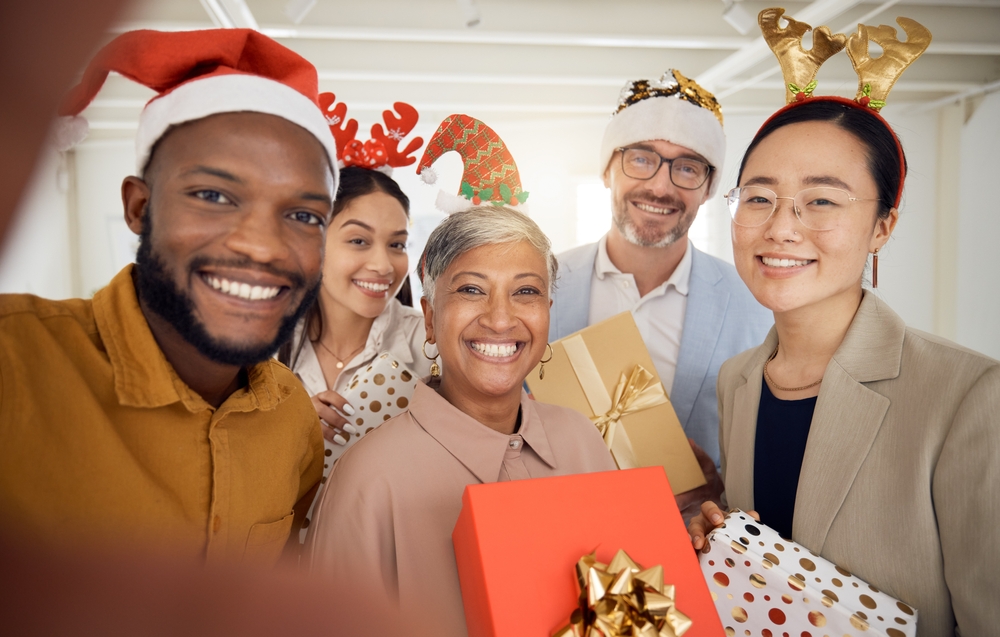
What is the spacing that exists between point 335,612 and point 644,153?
309 cm

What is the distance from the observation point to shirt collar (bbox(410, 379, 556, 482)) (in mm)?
1672

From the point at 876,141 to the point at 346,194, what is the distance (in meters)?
2.05

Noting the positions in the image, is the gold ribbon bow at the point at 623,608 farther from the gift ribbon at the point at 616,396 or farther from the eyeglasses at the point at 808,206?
the eyeglasses at the point at 808,206

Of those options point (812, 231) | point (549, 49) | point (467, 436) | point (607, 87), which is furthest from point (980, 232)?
point (467, 436)

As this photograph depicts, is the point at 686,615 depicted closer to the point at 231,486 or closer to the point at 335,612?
the point at 231,486

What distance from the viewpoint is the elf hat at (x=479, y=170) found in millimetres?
Answer: 2234

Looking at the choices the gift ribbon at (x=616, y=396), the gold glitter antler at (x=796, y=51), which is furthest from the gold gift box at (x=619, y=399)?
the gold glitter antler at (x=796, y=51)

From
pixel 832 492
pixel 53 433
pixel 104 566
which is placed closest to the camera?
pixel 104 566

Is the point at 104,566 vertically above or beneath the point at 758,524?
above

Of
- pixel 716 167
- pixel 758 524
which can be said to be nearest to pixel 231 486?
pixel 758 524

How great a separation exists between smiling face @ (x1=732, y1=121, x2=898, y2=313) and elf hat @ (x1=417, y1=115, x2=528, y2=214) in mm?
878

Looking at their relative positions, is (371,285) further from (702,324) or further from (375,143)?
(702,324)

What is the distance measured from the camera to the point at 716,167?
317cm

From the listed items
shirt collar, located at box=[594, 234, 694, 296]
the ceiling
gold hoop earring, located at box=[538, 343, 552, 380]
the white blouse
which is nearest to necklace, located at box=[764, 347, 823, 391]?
gold hoop earring, located at box=[538, 343, 552, 380]
